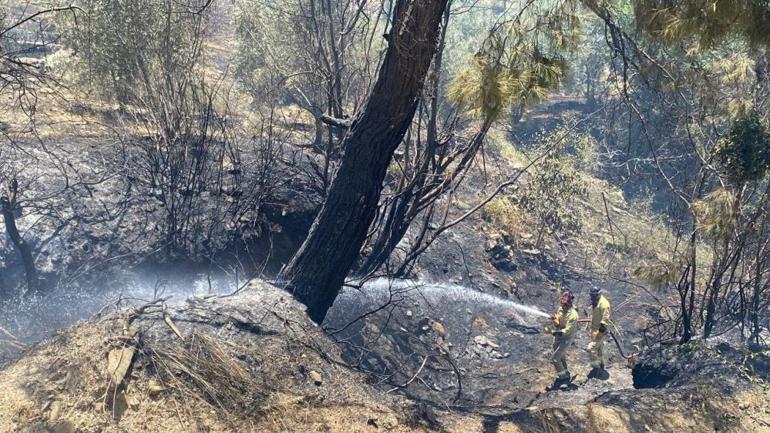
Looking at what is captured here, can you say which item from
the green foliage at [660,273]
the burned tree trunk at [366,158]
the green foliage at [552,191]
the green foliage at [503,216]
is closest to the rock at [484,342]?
the green foliage at [660,273]

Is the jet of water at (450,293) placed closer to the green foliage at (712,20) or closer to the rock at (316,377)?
the rock at (316,377)

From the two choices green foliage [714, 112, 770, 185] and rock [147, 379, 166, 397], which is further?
green foliage [714, 112, 770, 185]

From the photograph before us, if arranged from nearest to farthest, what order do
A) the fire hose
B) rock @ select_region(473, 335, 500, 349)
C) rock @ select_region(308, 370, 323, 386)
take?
1. rock @ select_region(308, 370, 323, 386)
2. the fire hose
3. rock @ select_region(473, 335, 500, 349)

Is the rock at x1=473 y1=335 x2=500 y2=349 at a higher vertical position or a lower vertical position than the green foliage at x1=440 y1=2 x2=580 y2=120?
lower

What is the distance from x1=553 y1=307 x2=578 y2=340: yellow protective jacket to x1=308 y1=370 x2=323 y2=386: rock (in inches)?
162

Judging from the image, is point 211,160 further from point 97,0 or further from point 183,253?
point 97,0

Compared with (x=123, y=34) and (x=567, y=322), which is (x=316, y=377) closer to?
(x=567, y=322)

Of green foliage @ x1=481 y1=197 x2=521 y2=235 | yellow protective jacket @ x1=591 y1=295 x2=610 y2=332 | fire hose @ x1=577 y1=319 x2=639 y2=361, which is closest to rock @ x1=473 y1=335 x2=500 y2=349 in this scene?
fire hose @ x1=577 y1=319 x2=639 y2=361

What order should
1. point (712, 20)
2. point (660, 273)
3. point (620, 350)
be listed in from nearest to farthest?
point (712, 20)
point (660, 273)
point (620, 350)

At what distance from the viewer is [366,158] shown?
516cm

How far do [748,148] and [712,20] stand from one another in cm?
196

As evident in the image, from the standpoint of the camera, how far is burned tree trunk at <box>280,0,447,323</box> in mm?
4812

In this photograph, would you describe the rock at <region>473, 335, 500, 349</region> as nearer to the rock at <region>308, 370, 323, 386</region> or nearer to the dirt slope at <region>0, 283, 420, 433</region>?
the dirt slope at <region>0, 283, 420, 433</region>

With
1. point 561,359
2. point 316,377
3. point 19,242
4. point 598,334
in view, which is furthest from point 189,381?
point 598,334
